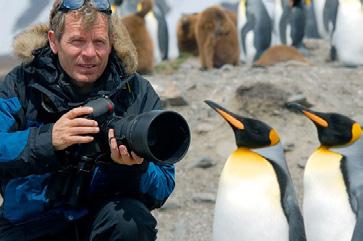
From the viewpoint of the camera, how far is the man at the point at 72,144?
6.63ft

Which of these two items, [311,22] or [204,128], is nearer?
[204,128]

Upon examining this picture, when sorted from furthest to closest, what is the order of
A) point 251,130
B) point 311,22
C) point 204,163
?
point 311,22, point 204,163, point 251,130

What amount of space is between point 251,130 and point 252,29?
24.3 ft

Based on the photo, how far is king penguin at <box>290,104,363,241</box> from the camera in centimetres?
316

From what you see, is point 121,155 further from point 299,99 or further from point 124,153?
point 299,99

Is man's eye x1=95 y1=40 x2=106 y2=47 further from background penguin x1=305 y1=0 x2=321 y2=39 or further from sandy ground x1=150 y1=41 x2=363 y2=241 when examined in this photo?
background penguin x1=305 y1=0 x2=321 y2=39

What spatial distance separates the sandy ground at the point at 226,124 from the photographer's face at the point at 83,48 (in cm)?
177

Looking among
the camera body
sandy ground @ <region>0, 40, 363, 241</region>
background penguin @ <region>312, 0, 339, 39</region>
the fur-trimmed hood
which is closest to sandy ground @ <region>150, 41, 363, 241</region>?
sandy ground @ <region>0, 40, 363, 241</region>

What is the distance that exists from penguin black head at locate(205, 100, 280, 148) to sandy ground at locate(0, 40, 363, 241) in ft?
2.48

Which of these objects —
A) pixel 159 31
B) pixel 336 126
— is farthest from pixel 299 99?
pixel 159 31

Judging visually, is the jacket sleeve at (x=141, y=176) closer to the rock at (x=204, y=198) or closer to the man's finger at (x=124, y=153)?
the man's finger at (x=124, y=153)

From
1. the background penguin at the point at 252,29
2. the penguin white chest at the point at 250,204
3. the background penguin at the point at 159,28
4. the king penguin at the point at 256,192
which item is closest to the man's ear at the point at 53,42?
the king penguin at the point at 256,192

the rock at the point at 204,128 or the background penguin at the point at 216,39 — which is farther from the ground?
the rock at the point at 204,128

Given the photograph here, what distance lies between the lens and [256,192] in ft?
10.5
